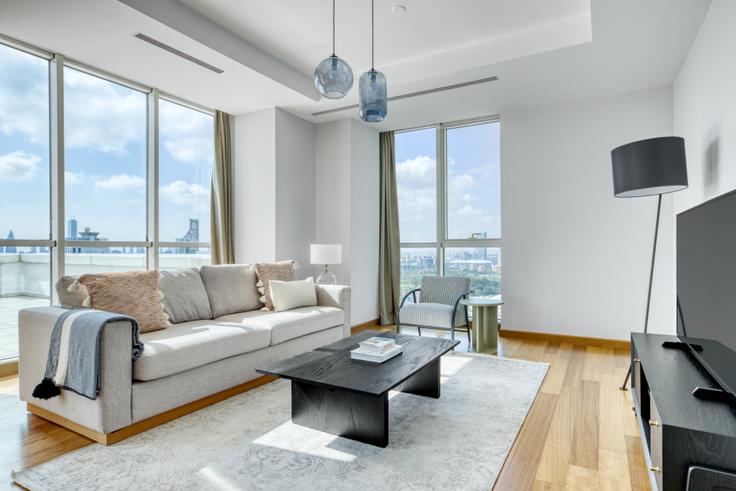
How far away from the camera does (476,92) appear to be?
4.48 meters

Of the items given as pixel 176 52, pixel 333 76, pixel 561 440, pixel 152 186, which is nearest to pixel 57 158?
pixel 152 186

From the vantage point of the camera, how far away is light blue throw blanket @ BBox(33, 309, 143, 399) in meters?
2.22

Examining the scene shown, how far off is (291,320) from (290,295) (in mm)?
520

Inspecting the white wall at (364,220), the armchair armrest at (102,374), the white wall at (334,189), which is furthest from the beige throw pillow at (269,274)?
the armchair armrest at (102,374)

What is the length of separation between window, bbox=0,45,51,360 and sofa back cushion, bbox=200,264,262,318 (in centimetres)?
142

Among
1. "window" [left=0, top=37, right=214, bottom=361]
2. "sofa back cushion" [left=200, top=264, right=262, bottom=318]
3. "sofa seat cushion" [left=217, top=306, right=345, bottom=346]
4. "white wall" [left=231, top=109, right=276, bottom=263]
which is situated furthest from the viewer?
"white wall" [left=231, top=109, right=276, bottom=263]

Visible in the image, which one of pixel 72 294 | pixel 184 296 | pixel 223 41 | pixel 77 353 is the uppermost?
pixel 223 41

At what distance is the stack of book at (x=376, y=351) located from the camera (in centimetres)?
262

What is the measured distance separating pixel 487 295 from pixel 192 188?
13.0 ft

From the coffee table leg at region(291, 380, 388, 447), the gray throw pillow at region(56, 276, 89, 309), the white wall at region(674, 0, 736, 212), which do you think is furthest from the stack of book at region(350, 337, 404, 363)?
the white wall at region(674, 0, 736, 212)

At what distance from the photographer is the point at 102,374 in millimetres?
2238

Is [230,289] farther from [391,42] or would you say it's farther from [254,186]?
[391,42]

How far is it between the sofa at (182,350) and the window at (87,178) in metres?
1.07

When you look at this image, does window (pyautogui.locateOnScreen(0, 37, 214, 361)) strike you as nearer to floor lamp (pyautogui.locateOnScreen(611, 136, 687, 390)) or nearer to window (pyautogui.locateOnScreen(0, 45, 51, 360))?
window (pyautogui.locateOnScreen(0, 45, 51, 360))
